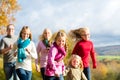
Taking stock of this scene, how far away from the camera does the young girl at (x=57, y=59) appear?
9781 millimetres

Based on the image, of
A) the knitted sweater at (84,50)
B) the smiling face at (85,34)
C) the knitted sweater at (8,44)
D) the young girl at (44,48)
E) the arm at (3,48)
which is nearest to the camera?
the arm at (3,48)

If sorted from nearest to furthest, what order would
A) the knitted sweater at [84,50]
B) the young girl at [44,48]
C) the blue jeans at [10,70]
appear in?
the blue jeans at [10,70]
the knitted sweater at [84,50]
the young girl at [44,48]

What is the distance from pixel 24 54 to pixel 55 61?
0.90 meters

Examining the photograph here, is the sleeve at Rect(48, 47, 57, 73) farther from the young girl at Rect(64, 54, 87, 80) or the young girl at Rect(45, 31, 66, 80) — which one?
the young girl at Rect(64, 54, 87, 80)

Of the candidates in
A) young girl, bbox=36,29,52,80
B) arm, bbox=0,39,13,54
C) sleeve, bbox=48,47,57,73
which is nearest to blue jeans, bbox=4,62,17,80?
arm, bbox=0,39,13,54

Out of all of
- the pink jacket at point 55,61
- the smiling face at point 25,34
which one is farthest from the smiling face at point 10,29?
the pink jacket at point 55,61

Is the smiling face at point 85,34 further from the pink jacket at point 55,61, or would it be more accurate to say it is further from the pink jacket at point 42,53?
the pink jacket at point 55,61

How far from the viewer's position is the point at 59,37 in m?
9.77

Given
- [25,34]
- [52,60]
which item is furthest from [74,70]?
[25,34]

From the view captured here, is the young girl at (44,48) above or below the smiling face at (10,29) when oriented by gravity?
below

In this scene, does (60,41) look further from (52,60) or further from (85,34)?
(85,34)

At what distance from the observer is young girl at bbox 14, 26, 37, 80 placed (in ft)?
34.3

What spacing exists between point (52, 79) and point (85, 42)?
2.01 m

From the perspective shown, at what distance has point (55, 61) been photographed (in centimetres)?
996
